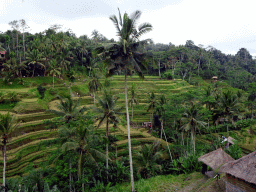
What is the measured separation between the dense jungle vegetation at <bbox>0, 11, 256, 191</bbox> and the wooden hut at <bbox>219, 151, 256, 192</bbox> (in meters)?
3.63

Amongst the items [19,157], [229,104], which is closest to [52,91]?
[19,157]

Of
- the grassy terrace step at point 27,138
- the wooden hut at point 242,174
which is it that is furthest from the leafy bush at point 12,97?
the wooden hut at point 242,174

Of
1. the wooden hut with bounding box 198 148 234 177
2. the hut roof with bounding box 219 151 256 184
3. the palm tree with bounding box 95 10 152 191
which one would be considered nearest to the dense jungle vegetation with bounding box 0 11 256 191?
the palm tree with bounding box 95 10 152 191

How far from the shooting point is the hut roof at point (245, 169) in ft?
28.4

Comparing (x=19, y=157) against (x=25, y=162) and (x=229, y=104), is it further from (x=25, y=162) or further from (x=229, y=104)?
(x=229, y=104)

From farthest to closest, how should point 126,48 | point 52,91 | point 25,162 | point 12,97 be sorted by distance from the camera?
point 52,91 < point 12,97 < point 25,162 < point 126,48

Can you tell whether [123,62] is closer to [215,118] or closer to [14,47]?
[215,118]

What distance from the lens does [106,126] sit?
1648 cm

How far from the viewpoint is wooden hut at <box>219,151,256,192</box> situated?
873 cm

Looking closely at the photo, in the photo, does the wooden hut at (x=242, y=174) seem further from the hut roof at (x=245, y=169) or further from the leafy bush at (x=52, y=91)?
the leafy bush at (x=52, y=91)

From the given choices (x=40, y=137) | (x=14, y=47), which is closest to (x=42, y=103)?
(x=40, y=137)

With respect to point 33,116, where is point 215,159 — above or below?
below

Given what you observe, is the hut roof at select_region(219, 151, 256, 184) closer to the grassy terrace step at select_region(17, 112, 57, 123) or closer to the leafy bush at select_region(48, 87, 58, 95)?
the grassy terrace step at select_region(17, 112, 57, 123)

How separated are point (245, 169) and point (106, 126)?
38.7ft
